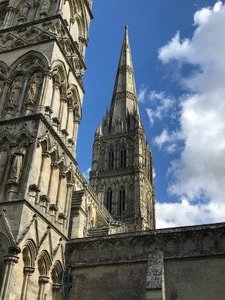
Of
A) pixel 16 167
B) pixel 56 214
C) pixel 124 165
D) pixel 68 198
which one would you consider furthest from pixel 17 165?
pixel 124 165

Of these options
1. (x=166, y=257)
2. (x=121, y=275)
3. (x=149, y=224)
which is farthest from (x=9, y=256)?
(x=149, y=224)

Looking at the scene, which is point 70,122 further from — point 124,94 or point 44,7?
point 124,94

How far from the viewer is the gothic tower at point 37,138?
12.7 meters

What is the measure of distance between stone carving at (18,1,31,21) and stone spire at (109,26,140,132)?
144 ft

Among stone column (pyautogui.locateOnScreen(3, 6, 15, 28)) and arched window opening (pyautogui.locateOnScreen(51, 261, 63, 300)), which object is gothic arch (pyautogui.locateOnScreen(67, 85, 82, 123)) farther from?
arched window opening (pyautogui.locateOnScreen(51, 261, 63, 300))

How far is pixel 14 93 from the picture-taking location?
16688 mm

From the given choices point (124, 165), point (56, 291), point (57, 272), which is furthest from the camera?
point (124, 165)

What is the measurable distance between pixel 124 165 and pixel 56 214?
42796 millimetres

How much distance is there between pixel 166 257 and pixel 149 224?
40552 millimetres

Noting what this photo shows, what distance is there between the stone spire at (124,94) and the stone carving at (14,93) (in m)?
47.2

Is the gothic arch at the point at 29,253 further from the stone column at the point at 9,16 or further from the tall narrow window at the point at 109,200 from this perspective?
the tall narrow window at the point at 109,200

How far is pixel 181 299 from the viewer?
12.9 metres

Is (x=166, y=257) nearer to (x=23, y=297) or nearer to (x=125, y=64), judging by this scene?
(x=23, y=297)

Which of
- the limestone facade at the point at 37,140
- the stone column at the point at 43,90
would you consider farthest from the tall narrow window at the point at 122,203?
the stone column at the point at 43,90
